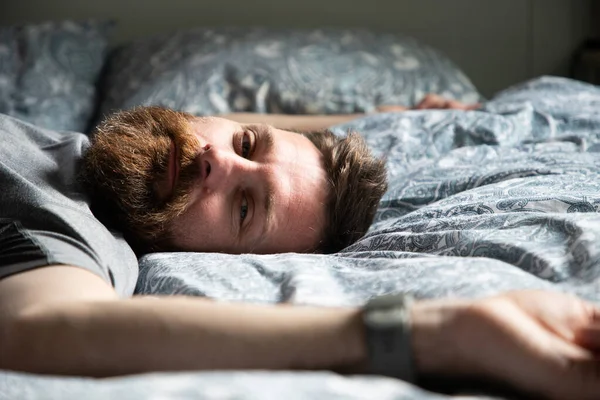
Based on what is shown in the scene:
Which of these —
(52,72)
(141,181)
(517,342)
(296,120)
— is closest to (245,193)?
(141,181)

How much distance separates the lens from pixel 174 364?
716mm

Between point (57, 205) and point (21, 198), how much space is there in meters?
0.05

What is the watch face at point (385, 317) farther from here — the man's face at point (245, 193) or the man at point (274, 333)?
the man's face at point (245, 193)

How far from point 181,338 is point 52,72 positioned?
1856mm

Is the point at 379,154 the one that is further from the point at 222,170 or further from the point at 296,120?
the point at 222,170

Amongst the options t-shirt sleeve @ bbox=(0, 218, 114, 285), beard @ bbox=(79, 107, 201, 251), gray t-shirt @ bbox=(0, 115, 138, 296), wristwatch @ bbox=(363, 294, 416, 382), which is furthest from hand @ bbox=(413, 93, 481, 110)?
wristwatch @ bbox=(363, 294, 416, 382)

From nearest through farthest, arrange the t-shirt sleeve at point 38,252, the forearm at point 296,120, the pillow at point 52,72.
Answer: the t-shirt sleeve at point 38,252 < the forearm at point 296,120 < the pillow at point 52,72

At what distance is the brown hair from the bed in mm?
63

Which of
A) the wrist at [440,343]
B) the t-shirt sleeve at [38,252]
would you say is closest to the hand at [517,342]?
the wrist at [440,343]

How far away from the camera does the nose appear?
47.1 inches

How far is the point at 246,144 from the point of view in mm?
1292

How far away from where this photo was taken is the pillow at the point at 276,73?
2270 mm

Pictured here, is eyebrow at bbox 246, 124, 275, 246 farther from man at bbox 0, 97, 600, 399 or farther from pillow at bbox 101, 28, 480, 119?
pillow at bbox 101, 28, 480, 119

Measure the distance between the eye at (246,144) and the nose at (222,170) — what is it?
6cm
